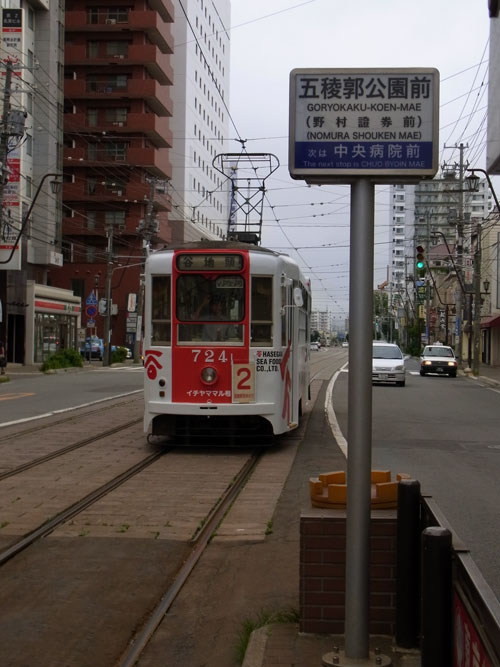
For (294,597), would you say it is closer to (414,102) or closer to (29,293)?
(414,102)

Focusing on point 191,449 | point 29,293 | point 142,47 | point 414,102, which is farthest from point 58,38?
point 414,102

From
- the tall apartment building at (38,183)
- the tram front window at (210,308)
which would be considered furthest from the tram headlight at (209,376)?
the tall apartment building at (38,183)

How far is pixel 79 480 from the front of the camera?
10.2 meters

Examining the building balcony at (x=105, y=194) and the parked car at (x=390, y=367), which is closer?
the parked car at (x=390, y=367)

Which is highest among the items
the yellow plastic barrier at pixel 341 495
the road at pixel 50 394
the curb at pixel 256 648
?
the yellow plastic barrier at pixel 341 495

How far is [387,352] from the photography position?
33.6m

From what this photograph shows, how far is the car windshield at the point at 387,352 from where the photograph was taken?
3334 cm

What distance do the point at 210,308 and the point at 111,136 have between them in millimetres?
57665

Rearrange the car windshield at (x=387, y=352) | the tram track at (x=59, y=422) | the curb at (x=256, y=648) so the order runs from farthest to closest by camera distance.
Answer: the car windshield at (x=387, y=352), the tram track at (x=59, y=422), the curb at (x=256, y=648)

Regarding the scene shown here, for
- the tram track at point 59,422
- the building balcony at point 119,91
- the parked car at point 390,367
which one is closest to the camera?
the tram track at point 59,422

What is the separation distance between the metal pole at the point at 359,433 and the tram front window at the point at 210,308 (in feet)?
28.2

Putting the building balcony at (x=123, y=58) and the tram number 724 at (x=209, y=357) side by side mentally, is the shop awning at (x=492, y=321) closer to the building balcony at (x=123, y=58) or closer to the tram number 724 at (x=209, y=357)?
the building balcony at (x=123, y=58)

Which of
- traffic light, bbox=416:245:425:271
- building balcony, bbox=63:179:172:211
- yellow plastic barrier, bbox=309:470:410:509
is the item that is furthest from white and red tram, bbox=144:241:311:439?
building balcony, bbox=63:179:172:211

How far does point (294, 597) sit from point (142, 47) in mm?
65240
